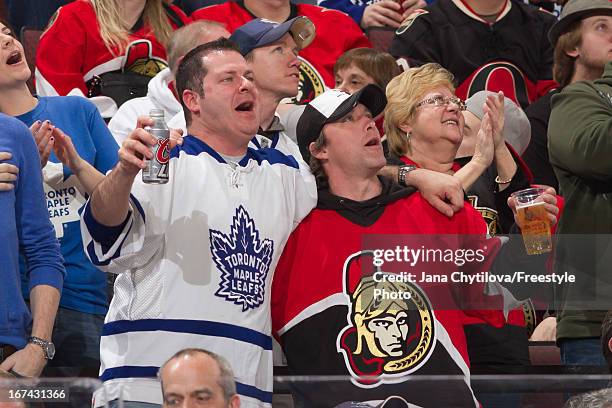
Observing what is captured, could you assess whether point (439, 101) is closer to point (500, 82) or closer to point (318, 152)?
point (318, 152)

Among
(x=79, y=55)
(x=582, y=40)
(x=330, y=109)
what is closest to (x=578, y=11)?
(x=582, y=40)

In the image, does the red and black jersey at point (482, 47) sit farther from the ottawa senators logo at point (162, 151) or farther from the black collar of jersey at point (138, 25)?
the ottawa senators logo at point (162, 151)

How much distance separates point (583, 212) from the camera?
383 cm

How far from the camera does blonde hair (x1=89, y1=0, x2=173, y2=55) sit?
4945 millimetres

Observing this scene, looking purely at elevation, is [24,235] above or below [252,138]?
below

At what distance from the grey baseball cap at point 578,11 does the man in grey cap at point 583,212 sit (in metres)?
0.42

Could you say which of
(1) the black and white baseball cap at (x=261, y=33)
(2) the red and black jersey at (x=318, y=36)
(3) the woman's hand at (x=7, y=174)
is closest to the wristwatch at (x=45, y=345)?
(3) the woman's hand at (x=7, y=174)

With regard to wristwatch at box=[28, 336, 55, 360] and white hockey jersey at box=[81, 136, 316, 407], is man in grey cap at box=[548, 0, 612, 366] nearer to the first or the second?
white hockey jersey at box=[81, 136, 316, 407]

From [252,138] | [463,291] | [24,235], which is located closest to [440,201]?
[463,291]

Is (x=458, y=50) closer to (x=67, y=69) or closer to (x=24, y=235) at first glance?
(x=67, y=69)

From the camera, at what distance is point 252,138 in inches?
146

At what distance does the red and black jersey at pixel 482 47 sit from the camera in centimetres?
531

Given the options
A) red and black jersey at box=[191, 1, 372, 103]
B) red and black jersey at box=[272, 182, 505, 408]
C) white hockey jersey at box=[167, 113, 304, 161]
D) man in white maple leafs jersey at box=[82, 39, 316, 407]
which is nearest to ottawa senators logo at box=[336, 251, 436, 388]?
red and black jersey at box=[272, 182, 505, 408]

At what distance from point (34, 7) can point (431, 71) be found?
229 cm
